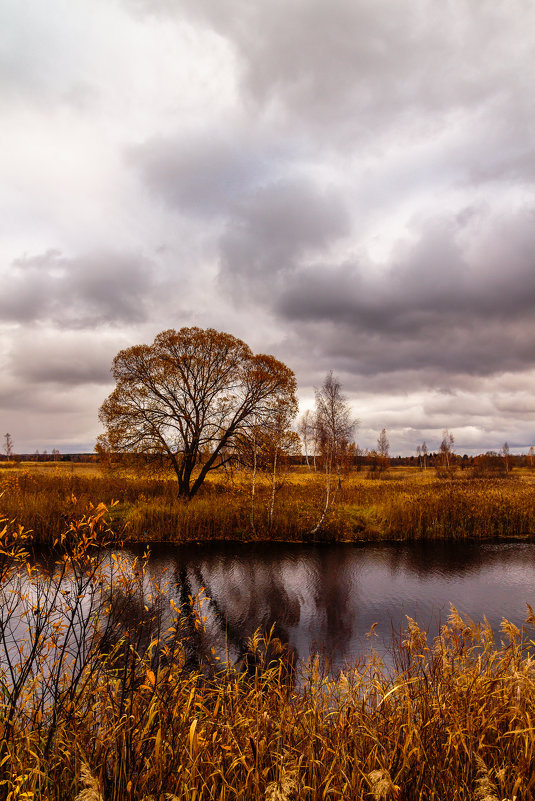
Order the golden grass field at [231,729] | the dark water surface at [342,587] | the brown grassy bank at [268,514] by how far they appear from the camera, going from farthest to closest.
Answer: the brown grassy bank at [268,514]
the dark water surface at [342,587]
the golden grass field at [231,729]

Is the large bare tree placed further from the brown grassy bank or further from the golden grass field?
the golden grass field

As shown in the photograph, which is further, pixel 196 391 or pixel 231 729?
pixel 196 391

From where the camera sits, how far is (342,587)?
14.8m

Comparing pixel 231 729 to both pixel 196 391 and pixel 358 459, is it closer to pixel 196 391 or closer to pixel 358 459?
pixel 196 391

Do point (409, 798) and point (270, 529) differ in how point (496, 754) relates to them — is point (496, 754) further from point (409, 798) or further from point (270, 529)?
point (270, 529)

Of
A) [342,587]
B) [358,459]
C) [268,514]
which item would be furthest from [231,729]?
[358,459]

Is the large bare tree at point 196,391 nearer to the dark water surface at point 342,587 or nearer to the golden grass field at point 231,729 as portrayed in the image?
the dark water surface at point 342,587

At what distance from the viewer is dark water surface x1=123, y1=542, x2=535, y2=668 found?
1098 cm

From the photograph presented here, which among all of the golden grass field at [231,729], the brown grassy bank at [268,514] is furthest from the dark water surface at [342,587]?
the golden grass field at [231,729]

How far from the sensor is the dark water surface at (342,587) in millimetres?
10977

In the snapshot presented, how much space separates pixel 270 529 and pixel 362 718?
1762cm

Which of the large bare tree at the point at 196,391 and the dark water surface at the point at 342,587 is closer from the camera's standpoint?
the dark water surface at the point at 342,587

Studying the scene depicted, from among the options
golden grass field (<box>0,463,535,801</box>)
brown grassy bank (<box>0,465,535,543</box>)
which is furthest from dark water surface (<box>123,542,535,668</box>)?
golden grass field (<box>0,463,535,801</box>)

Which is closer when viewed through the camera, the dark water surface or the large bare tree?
the dark water surface
